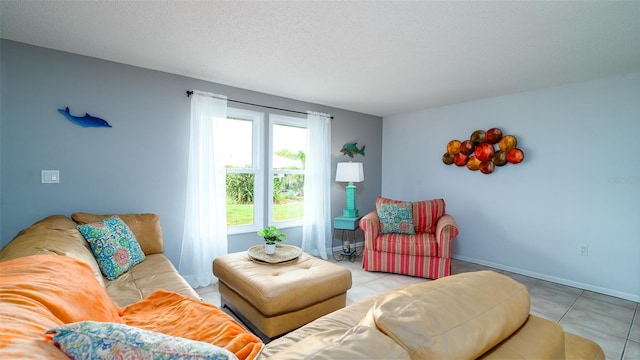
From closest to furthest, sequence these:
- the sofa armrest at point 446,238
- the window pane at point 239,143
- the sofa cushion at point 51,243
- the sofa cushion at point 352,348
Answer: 1. the sofa cushion at point 352,348
2. the sofa cushion at point 51,243
3. the sofa armrest at point 446,238
4. the window pane at point 239,143

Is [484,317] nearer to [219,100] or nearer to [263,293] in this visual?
[263,293]

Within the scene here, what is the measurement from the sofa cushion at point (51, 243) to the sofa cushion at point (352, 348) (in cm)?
145

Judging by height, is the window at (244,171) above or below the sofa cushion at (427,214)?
above

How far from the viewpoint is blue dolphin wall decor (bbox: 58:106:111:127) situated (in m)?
2.58

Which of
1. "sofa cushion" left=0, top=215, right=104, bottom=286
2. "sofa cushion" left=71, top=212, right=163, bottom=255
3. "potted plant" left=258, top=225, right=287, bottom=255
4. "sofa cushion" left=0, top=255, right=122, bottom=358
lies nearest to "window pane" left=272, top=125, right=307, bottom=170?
"potted plant" left=258, top=225, right=287, bottom=255

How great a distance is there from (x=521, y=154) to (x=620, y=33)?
1687 millimetres

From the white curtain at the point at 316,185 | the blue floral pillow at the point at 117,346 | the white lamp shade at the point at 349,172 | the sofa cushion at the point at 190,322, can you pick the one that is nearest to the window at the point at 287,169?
the white curtain at the point at 316,185

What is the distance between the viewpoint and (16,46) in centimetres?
240

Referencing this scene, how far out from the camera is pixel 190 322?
1340mm

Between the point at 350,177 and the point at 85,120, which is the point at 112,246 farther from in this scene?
the point at 350,177

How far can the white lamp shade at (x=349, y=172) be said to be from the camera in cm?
432

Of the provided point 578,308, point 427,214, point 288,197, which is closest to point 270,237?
point 288,197

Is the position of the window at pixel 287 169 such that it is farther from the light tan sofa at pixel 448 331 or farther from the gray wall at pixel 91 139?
the light tan sofa at pixel 448 331

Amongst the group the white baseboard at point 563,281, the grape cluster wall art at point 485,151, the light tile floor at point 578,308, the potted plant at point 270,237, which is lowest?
the light tile floor at point 578,308
